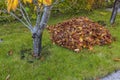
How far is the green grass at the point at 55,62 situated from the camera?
693 centimetres

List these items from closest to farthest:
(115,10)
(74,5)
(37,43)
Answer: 1. (37,43)
2. (115,10)
3. (74,5)

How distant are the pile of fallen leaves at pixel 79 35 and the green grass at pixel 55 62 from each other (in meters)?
0.21

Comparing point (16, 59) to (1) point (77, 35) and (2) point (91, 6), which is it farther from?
(2) point (91, 6)

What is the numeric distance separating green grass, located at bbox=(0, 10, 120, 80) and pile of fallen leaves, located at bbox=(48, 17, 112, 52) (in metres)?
0.21

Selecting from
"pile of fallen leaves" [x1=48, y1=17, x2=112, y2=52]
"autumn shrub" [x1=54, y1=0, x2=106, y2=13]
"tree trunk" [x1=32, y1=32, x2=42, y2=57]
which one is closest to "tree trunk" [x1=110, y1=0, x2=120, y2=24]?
"pile of fallen leaves" [x1=48, y1=17, x2=112, y2=52]

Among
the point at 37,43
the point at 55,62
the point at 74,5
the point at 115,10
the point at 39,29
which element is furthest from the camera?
the point at 74,5

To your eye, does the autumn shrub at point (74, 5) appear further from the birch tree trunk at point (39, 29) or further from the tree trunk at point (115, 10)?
the birch tree trunk at point (39, 29)

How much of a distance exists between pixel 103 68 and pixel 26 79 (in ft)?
7.16

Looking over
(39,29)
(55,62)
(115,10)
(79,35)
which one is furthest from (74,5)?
(39,29)

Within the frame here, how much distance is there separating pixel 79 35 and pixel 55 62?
1.57 meters

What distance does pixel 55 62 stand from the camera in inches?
291

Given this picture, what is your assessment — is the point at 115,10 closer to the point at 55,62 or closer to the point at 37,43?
the point at 55,62

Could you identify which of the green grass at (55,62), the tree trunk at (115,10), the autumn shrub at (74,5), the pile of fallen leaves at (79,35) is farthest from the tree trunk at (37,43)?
the autumn shrub at (74,5)

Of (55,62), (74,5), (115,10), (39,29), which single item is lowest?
(55,62)
